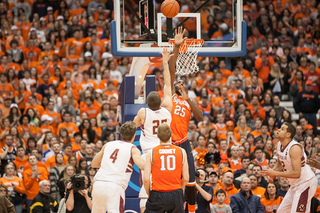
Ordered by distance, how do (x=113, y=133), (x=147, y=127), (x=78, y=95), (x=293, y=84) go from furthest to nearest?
(x=293, y=84), (x=78, y=95), (x=113, y=133), (x=147, y=127)

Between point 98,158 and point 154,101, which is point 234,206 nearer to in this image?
point 154,101

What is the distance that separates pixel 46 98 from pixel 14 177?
371 centimetres

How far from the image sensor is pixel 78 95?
14992 millimetres

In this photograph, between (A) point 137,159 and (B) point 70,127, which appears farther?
(B) point 70,127

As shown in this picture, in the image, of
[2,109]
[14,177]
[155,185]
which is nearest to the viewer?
[155,185]

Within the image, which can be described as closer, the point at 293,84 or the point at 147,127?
the point at 147,127

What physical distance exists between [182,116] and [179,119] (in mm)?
80

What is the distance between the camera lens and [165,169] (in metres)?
6.84

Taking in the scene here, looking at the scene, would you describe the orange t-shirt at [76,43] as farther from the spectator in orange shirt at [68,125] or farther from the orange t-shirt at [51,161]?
the orange t-shirt at [51,161]

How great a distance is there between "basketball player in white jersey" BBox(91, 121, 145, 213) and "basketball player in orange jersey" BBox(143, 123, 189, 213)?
216 millimetres

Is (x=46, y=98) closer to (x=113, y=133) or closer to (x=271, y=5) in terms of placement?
(x=113, y=133)

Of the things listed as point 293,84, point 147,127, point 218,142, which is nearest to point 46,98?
point 218,142

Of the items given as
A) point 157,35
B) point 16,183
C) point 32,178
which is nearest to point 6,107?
point 32,178

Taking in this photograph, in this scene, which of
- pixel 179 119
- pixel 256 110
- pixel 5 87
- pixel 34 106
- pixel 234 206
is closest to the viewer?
pixel 179 119
